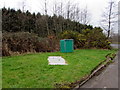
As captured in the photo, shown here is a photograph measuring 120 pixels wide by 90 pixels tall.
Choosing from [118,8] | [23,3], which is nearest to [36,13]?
[23,3]

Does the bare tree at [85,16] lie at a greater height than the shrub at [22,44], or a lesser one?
greater

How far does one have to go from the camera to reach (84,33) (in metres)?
16.4

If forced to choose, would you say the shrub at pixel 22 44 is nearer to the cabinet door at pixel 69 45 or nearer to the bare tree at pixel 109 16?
the cabinet door at pixel 69 45

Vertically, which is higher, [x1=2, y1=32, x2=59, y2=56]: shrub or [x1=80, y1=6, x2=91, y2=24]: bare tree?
[x1=80, y1=6, x2=91, y2=24]: bare tree

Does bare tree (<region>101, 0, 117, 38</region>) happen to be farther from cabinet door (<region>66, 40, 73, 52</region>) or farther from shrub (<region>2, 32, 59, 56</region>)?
shrub (<region>2, 32, 59, 56</region>)

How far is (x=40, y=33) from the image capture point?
19.5 meters

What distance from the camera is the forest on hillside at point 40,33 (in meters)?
9.40

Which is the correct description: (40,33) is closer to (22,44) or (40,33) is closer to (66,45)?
(66,45)

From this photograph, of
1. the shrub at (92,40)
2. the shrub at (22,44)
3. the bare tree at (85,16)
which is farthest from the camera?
the bare tree at (85,16)

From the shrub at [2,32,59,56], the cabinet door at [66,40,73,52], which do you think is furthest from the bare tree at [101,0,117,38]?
the shrub at [2,32,59,56]

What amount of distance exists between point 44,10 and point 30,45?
10349 mm

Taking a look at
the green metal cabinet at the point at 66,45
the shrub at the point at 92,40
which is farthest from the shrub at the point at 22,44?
the shrub at the point at 92,40

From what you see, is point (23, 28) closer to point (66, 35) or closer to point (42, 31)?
point (42, 31)

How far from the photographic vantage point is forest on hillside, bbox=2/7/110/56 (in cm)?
940
